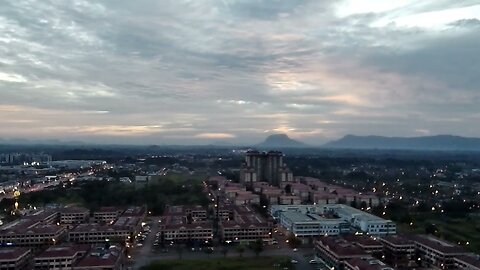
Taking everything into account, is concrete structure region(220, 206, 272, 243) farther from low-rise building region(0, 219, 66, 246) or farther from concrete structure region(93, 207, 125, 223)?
concrete structure region(93, 207, 125, 223)

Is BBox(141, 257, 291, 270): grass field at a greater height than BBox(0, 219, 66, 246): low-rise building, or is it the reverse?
BBox(0, 219, 66, 246): low-rise building

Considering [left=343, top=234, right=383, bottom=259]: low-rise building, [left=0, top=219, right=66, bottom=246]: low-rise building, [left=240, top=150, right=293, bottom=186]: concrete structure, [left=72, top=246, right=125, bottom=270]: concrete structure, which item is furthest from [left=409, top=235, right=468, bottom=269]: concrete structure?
[left=240, top=150, right=293, bottom=186]: concrete structure

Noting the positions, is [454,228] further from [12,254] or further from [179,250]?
[12,254]

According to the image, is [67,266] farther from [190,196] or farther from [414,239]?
[190,196]

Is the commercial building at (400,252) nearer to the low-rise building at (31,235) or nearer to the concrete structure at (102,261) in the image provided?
the concrete structure at (102,261)

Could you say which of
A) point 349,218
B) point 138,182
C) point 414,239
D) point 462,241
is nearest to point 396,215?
point 349,218

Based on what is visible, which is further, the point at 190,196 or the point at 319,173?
the point at 319,173
